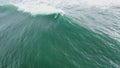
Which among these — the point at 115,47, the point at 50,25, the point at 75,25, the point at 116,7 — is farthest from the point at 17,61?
the point at 116,7

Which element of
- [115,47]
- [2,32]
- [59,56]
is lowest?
[2,32]

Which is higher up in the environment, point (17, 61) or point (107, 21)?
point (107, 21)

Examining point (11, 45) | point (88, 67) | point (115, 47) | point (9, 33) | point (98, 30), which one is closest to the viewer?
point (88, 67)

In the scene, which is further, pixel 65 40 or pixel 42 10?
pixel 42 10

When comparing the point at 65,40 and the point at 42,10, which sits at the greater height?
the point at 65,40

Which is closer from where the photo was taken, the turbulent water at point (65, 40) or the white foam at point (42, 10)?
the turbulent water at point (65, 40)

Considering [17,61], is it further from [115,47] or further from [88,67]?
[115,47]

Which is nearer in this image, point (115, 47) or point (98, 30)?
point (115, 47)

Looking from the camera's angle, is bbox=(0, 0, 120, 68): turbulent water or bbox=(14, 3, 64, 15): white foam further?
bbox=(14, 3, 64, 15): white foam
